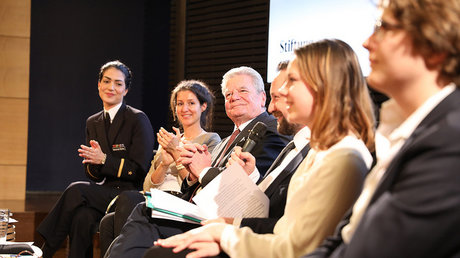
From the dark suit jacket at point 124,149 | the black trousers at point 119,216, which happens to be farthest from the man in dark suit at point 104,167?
the black trousers at point 119,216

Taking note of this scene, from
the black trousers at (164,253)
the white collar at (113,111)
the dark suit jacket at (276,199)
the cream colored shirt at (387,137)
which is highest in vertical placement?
the white collar at (113,111)

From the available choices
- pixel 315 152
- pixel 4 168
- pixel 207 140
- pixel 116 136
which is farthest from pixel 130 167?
pixel 315 152

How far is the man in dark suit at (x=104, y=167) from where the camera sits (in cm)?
429

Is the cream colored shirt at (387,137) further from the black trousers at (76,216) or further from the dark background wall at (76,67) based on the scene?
the dark background wall at (76,67)

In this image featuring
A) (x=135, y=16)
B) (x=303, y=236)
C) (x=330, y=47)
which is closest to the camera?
(x=303, y=236)

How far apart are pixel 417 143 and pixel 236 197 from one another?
4.16 feet

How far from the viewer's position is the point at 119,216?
11.4ft

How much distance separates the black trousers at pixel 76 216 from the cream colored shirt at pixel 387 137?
3172 millimetres

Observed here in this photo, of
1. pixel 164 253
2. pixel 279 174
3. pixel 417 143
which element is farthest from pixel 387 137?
pixel 279 174

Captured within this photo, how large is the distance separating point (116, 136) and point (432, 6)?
376 centimetres

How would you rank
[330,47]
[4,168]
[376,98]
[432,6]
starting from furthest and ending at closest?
[4,168] < [376,98] < [330,47] < [432,6]

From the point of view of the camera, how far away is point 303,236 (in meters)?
1.58

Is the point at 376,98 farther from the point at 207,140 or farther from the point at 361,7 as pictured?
the point at 207,140

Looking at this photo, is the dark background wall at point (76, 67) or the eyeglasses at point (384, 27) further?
the dark background wall at point (76, 67)
